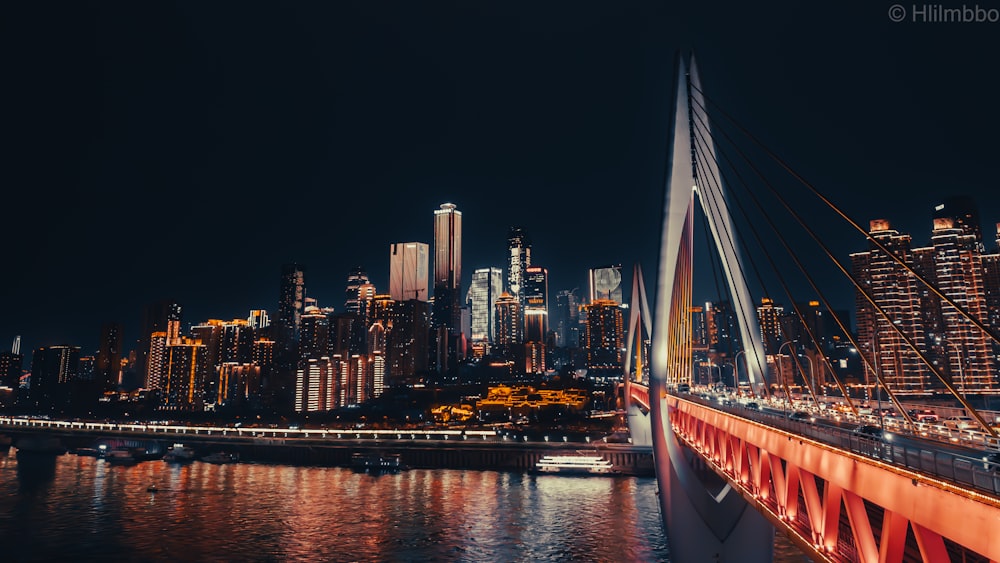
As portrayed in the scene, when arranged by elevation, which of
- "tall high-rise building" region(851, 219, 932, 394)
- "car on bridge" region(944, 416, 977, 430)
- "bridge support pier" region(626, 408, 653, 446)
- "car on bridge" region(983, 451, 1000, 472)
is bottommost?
"bridge support pier" region(626, 408, 653, 446)

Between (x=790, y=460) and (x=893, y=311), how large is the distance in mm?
139264

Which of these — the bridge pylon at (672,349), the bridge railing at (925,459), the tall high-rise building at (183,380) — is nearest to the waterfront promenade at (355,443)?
the bridge pylon at (672,349)

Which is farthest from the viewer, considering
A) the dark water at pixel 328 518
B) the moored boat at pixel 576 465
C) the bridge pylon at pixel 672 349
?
the moored boat at pixel 576 465

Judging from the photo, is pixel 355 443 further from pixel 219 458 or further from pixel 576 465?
pixel 576 465

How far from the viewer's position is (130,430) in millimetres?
103375

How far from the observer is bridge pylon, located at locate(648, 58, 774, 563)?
89.7 ft

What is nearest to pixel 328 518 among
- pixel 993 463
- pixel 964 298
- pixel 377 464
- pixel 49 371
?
pixel 377 464

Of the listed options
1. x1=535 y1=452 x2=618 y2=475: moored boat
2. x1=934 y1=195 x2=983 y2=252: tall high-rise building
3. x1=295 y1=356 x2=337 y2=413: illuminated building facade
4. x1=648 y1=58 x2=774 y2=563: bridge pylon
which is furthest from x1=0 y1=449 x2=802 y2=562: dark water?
x1=934 y1=195 x2=983 y2=252: tall high-rise building

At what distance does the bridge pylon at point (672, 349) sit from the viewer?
89.7 feet

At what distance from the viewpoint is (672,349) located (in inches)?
1391

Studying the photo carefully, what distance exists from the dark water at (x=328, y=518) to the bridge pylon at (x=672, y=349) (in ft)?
24.2

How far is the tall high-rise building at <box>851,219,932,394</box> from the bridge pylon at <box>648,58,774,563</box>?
336 ft

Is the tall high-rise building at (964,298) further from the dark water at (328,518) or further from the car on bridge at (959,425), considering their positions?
the car on bridge at (959,425)

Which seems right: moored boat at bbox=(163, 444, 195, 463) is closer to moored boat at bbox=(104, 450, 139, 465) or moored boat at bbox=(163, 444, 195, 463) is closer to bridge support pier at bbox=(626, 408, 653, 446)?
moored boat at bbox=(104, 450, 139, 465)
